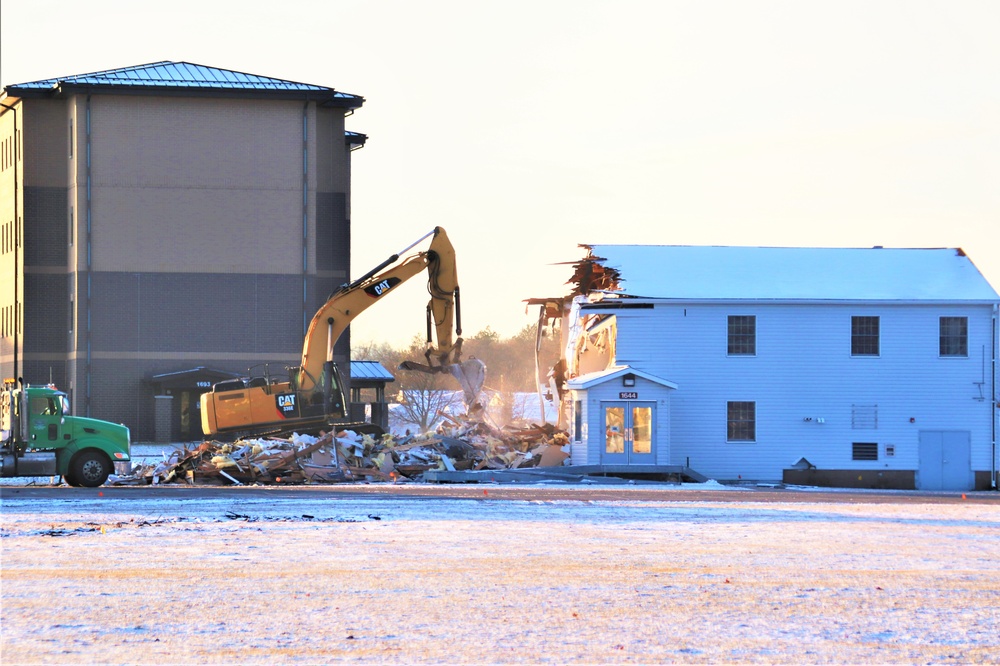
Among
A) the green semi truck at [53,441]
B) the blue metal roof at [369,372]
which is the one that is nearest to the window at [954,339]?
the green semi truck at [53,441]

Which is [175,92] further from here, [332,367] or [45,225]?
[332,367]

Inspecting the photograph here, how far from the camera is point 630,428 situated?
43.0 m

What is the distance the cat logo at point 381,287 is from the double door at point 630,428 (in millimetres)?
7455

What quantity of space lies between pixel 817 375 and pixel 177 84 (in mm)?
32422

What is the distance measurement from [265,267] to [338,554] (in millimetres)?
45611

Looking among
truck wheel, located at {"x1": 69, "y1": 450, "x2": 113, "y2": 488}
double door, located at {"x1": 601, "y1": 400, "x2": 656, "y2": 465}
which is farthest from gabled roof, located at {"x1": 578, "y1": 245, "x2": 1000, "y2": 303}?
truck wheel, located at {"x1": 69, "y1": 450, "x2": 113, "y2": 488}

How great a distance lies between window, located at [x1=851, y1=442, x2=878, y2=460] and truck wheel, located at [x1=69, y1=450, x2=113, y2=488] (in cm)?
2384

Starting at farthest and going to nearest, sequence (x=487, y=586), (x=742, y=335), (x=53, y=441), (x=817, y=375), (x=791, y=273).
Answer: (x=791, y=273) → (x=742, y=335) → (x=817, y=375) → (x=53, y=441) → (x=487, y=586)

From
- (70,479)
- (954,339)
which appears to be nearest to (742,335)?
(954,339)

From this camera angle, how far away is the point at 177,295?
205ft

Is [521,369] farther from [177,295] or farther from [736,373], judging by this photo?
[736,373]

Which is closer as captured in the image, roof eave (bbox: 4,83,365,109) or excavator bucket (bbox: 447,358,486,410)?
excavator bucket (bbox: 447,358,486,410)

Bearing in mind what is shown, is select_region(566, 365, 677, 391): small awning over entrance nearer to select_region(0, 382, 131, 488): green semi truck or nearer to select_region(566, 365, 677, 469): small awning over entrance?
select_region(566, 365, 677, 469): small awning over entrance

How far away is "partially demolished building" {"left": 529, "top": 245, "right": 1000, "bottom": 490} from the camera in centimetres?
4478
